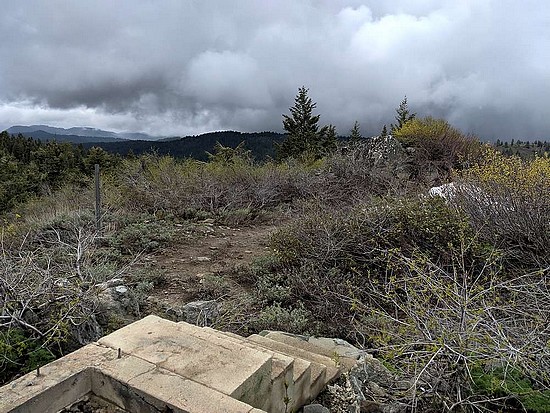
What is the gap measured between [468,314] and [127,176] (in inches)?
380

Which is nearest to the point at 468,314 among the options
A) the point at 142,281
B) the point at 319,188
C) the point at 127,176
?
the point at 142,281

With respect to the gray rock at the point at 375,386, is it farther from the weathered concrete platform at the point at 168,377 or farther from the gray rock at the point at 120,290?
the gray rock at the point at 120,290

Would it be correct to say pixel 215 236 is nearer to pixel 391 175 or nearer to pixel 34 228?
pixel 34 228

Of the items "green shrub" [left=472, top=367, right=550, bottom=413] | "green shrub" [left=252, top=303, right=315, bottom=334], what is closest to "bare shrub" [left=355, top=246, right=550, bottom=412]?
"green shrub" [left=472, top=367, right=550, bottom=413]

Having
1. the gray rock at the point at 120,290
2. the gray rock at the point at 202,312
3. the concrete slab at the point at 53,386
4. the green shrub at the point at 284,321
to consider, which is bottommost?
the green shrub at the point at 284,321

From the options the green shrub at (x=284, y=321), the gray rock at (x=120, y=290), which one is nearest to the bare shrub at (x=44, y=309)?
the gray rock at (x=120, y=290)

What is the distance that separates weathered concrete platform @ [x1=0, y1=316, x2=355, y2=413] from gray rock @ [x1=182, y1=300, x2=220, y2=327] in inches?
56.3

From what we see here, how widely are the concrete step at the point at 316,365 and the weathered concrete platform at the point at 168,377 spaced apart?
0.16ft

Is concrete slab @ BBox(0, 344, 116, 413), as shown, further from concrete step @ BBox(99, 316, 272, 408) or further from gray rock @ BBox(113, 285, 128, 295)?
gray rock @ BBox(113, 285, 128, 295)

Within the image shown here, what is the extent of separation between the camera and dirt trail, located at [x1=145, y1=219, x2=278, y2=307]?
516 cm

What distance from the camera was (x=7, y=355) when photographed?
3.17 m

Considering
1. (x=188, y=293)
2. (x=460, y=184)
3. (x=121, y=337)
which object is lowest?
(x=188, y=293)

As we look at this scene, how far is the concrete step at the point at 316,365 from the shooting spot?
9.04 ft

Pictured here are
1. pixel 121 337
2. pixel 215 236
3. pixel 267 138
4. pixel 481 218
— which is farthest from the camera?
pixel 267 138
